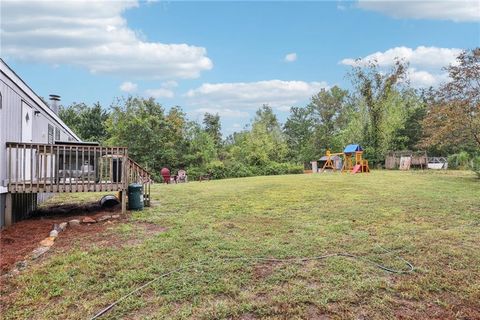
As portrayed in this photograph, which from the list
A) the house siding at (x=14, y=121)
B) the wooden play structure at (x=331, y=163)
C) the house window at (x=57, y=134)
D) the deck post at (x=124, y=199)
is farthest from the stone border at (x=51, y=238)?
the wooden play structure at (x=331, y=163)

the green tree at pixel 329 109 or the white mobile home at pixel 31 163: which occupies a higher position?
the green tree at pixel 329 109

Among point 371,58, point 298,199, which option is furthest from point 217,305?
point 371,58

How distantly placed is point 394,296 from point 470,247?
7.00 feet

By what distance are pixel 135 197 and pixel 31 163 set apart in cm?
208

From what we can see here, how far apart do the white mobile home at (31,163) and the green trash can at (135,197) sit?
0.25 m

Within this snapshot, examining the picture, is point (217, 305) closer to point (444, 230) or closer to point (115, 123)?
point (444, 230)

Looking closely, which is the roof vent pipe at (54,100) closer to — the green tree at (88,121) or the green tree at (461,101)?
the green tree at (461,101)

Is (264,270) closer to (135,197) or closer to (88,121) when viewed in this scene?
(135,197)

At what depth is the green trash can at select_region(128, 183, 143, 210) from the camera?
754 centimetres

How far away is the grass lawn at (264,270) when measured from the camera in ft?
10.4

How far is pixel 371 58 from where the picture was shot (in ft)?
91.2

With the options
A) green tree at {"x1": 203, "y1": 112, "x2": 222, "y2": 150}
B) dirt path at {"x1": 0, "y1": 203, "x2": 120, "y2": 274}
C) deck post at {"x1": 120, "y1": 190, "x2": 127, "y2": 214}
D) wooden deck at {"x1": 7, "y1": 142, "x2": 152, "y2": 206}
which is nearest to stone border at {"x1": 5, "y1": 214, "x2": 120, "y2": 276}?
dirt path at {"x1": 0, "y1": 203, "x2": 120, "y2": 274}

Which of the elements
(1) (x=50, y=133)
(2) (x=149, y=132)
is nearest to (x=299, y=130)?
(2) (x=149, y=132)

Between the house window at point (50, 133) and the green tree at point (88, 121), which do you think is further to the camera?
the green tree at point (88, 121)
